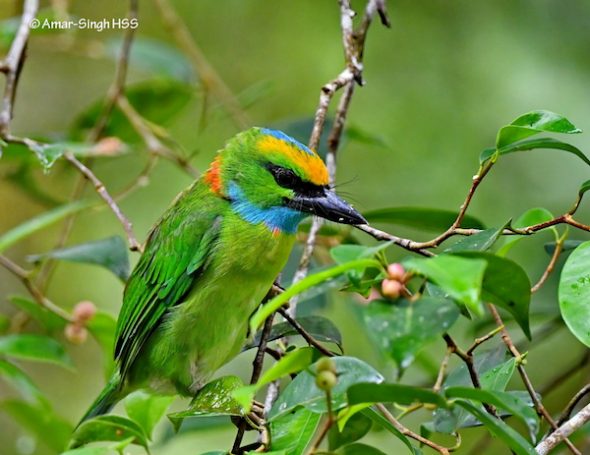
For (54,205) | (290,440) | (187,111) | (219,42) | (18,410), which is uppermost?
(219,42)

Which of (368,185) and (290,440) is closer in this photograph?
(290,440)

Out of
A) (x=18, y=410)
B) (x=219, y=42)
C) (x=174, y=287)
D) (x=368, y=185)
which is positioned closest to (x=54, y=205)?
(x=18, y=410)

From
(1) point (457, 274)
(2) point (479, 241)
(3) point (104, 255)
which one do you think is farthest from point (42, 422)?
(1) point (457, 274)

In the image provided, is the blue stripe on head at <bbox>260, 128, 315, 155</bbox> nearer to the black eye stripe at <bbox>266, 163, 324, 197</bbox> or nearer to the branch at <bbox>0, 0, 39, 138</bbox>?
the black eye stripe at <bbox>266, 163, 324, 197</bbox>

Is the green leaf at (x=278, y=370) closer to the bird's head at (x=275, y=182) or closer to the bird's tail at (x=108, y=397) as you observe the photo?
the bird's head at (x=275, y=182)

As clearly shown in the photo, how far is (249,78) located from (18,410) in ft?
11.2

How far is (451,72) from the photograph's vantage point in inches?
221

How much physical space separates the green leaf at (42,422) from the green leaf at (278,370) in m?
1.90

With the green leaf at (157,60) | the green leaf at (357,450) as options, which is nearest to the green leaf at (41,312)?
the green leaf at (157,60)

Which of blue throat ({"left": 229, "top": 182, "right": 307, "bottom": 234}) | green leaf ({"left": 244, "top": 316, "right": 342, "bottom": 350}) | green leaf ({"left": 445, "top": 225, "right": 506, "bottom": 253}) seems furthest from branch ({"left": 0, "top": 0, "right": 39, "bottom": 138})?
green leaf ({"left": 445, "top": 225, "right": 506, "bottom": 253})

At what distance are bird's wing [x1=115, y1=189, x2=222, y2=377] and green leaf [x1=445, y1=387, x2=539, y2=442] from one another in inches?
53.9

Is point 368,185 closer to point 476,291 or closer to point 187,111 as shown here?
point 187,111

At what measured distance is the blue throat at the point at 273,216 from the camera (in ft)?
8.71

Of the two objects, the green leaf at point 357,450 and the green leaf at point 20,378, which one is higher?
the green leaf at point 357,450
